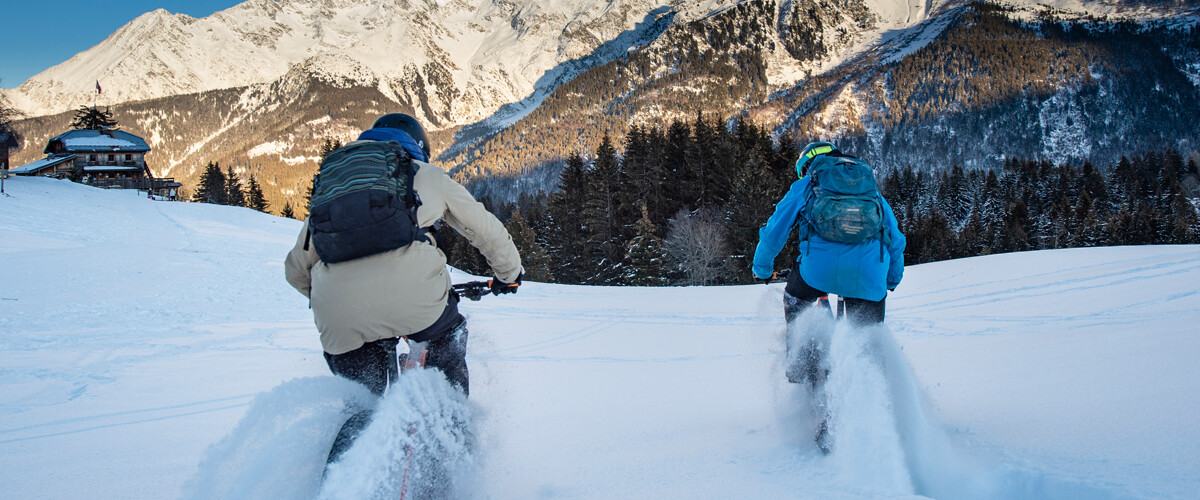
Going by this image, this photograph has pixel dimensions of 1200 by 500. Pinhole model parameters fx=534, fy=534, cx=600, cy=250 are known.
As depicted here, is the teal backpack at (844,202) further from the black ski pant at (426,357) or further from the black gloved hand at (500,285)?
the black ski pant at (426,357)

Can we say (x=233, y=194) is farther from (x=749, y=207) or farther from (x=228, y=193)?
(x=749, y=207)

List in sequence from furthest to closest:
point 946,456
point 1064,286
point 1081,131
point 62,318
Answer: point 1081,131, point 1064,286, point 62,318, point 946,456

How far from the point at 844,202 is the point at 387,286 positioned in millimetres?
2462

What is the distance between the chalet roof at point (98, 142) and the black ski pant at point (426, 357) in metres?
66.1

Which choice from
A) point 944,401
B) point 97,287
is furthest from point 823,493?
point 97,287

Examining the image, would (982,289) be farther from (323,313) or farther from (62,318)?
(62,318)

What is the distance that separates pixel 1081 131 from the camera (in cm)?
13038

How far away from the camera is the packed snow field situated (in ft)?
7.05

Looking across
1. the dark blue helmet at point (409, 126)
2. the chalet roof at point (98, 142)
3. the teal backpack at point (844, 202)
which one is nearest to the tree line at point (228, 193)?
the chalet roof at point (98, 142)

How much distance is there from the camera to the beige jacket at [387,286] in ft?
6.68

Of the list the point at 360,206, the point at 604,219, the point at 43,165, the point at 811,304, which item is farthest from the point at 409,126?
the point at 43,165

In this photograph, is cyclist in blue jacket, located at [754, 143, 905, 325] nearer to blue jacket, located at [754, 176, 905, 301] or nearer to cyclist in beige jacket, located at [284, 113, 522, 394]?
blue jacket, located at [754, 176, 905, 301]

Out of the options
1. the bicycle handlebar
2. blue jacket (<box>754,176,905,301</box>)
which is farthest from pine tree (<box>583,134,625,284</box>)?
the bicycle handlebar

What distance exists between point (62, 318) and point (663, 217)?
1125 inches
